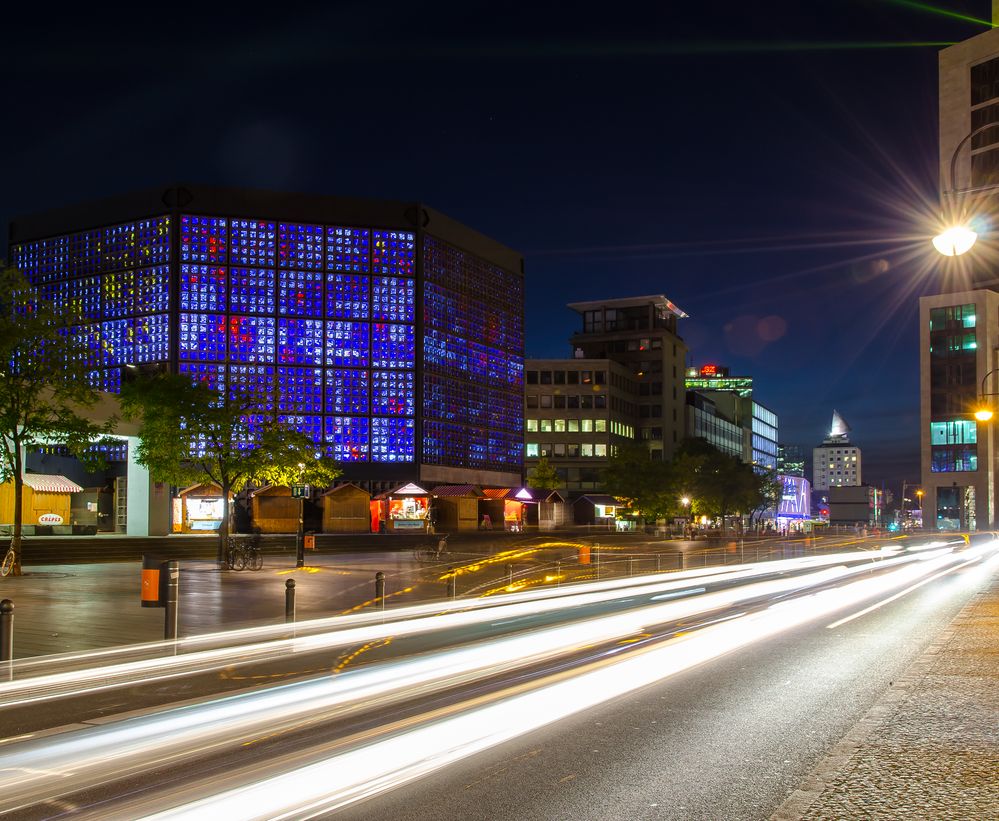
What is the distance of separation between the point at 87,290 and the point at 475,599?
2993 inches

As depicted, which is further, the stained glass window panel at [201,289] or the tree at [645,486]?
the stained glass window panel at [201,289]

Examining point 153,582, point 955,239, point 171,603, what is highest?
point 955,239

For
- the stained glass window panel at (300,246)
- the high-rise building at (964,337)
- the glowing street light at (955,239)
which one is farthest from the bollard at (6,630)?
the high-rise building at (964,337)

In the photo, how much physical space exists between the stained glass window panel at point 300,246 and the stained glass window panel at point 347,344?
5940 mm

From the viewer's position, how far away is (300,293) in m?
86.3

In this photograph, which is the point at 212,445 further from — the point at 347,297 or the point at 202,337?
the point at 347,297

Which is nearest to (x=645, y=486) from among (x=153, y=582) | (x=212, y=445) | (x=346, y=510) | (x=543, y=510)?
(x=543, y=510)

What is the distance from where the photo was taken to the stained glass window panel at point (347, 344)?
86438 millimetres

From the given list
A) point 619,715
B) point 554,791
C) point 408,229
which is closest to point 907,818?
point 554,791

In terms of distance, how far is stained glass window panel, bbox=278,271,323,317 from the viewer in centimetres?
8525

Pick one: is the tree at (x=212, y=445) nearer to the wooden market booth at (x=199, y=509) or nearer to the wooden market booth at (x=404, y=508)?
the wooden market booth at (x=199, y=509)

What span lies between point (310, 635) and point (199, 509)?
42776 millimetres

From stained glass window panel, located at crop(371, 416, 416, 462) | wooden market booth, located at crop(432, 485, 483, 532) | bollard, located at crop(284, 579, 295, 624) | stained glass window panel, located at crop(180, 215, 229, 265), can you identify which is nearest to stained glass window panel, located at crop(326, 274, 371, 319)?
stained glass window panel, located at crop(180, 215, 229, 265)

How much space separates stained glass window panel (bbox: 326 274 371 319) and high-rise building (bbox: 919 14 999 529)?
2722 inches
